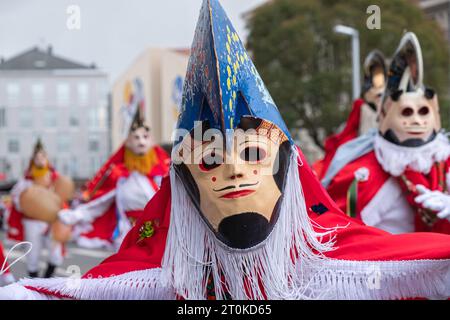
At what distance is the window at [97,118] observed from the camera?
37.9 meters

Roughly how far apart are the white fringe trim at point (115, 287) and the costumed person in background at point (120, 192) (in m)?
3.50

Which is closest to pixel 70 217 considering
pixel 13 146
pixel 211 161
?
pixel 211 161

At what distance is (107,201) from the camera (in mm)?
6785

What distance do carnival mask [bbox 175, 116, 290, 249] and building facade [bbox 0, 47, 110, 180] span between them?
3219 cm

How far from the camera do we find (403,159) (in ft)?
15.7

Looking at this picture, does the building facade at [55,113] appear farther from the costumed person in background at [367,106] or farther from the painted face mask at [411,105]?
the painted face mask at [411,105]

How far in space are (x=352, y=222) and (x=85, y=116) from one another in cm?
3664

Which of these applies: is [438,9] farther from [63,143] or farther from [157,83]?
[63,143]

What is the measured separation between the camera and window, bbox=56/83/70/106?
35969 mm

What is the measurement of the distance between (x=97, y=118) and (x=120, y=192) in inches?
1293

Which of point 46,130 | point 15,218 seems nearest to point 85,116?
point 46,130

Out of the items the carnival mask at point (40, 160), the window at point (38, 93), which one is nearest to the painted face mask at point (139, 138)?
the carnival mask at point (40, 160)

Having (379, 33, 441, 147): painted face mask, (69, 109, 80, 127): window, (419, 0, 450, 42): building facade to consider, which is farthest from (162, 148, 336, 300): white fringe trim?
(69, 109, 80, 127): window

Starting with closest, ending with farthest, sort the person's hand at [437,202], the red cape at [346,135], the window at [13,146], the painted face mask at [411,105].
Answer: the person's hand at [437,202], the painted face mask at [411,105], the red cape at [346,135], the window at [13,146]
